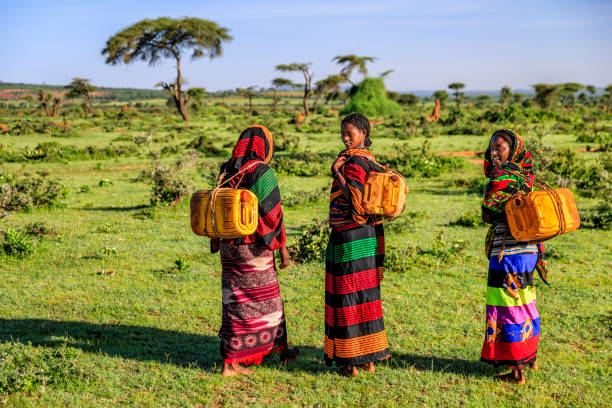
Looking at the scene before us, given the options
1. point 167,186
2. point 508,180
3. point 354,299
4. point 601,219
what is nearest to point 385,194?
point 354,299

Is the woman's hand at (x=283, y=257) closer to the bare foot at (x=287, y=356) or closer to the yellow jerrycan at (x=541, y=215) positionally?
the bare foot at (x=287, y=356)

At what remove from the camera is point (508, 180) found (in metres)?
4.06

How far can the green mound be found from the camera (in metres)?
28.3

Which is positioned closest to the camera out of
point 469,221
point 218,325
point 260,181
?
point 260,181

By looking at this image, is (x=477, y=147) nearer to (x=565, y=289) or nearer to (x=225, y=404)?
(x=565, y=289)

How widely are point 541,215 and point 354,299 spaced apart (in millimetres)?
1551

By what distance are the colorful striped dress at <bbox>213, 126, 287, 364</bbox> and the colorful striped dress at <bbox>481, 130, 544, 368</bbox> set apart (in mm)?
1779

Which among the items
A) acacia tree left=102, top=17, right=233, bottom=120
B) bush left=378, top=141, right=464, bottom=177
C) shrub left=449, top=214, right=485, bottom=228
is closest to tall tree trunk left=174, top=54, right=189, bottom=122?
acacia tree left=102, top=17, right=233, bottom=120

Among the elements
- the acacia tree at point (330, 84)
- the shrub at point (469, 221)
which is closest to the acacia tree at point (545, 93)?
the acacia tree at point (330, 84)

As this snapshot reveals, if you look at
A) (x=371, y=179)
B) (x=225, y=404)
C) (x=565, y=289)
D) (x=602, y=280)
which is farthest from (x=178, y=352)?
(x=602, y=280)

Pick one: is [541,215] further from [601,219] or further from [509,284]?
[601,219]

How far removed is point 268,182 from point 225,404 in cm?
179

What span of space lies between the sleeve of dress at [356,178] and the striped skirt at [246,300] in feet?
2.99

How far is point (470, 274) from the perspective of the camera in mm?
7078
